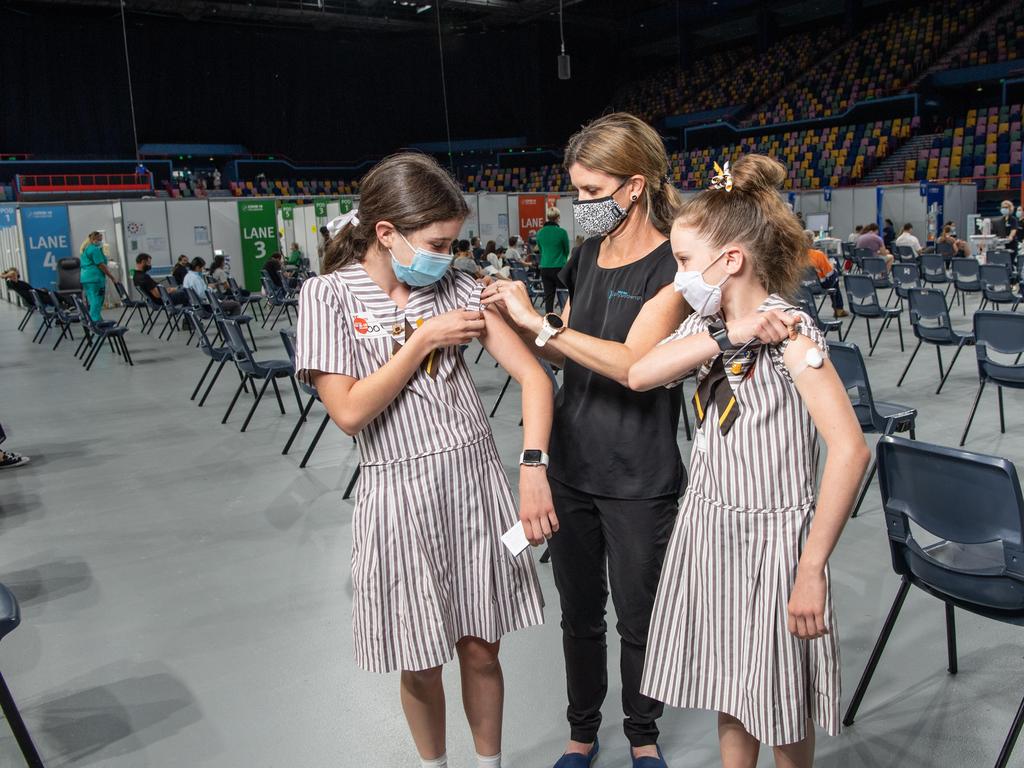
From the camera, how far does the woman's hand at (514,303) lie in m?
1.69

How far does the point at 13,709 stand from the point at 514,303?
62.9 inches

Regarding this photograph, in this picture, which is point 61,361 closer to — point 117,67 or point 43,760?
point 43,760

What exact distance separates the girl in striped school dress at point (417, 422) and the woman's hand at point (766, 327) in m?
0.43

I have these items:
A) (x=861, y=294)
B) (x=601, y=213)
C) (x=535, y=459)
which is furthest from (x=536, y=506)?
(x=861, y=294)

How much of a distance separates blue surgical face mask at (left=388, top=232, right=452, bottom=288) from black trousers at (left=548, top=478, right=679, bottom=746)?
58 centimetres

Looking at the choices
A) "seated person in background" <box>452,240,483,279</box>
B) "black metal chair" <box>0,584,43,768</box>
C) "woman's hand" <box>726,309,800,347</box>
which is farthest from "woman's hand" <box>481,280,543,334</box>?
"seated person in background" <box>452,240,483,279</box>

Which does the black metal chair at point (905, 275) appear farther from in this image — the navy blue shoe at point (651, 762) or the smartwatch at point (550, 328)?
the smartwatch at point (550, 328)

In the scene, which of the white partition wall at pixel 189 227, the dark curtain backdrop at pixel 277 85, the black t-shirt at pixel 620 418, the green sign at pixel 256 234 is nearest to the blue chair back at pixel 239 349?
the black t-shirt at pixel 620 418

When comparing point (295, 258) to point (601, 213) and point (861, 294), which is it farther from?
point (601, 213)

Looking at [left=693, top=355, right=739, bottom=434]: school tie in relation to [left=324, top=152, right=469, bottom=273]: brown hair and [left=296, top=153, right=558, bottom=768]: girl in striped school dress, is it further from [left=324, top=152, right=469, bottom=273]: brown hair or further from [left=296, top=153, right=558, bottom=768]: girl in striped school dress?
[left=324, top=152, right=469, bottom=273]: brown hair

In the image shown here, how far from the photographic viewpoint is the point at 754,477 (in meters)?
1.56

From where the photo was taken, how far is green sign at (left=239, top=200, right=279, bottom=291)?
1650 centimetres

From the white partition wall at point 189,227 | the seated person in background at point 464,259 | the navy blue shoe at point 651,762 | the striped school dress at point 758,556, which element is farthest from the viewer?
the white partition wall at point 189,227

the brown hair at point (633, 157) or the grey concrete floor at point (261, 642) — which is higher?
the brown hair at point (633, 157)
